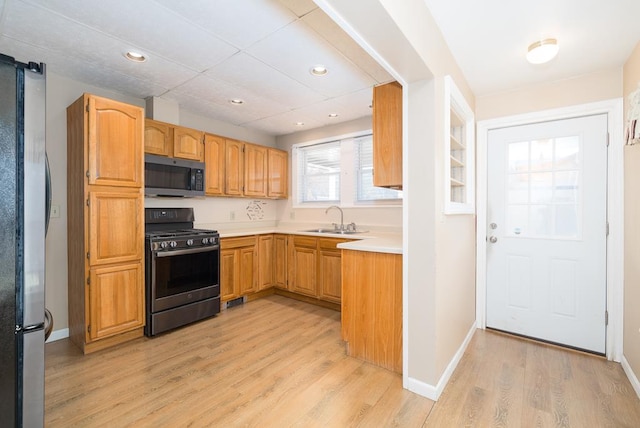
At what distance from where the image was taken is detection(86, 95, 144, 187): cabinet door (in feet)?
7.64

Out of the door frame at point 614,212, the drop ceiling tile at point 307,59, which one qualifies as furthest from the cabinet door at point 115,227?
the door frame at point 614,212

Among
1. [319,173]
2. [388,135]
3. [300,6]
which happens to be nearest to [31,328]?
[300,6]

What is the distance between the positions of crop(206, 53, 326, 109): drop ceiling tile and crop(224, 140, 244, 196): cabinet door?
941 millimetres

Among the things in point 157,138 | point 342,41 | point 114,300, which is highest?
point 342,41

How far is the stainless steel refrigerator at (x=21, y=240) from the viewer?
0.94 meters

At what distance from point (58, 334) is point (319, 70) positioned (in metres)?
3.30

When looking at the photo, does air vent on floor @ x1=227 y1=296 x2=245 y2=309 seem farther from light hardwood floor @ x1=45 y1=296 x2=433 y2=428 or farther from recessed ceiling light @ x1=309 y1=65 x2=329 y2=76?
recessed ceiling light @ x1=309 y1=65 x2=329 y2=76

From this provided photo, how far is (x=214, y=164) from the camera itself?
356 cm

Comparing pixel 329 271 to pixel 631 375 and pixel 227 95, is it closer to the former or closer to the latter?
pixel 227 95

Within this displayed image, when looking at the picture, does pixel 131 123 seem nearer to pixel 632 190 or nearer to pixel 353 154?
pixel 353 154

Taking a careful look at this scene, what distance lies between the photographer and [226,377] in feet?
6.63

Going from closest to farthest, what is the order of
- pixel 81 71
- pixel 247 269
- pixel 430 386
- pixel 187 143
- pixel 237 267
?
1. pixel 430 386
2. pixel 81 71
3. pixel 187 143
4. pixel 237 267
5. pixel 247 269

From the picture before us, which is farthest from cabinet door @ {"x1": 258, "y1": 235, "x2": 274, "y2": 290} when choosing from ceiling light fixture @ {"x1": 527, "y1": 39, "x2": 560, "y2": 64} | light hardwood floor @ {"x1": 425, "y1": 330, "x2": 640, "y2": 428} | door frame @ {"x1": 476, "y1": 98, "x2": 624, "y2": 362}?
door frame @ {"x1": 476, "y1": 98, "x2": 624, "y2": 362}

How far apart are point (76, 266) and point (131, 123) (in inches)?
51.9
